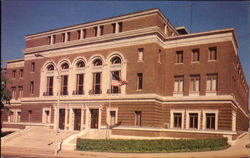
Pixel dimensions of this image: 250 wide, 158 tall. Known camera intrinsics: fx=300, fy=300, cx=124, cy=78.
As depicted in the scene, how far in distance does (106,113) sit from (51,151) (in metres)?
9.42

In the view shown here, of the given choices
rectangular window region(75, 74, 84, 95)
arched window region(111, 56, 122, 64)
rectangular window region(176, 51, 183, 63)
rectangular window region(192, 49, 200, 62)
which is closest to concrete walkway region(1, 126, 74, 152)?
rectangular window region(75, 74, 84, 95)

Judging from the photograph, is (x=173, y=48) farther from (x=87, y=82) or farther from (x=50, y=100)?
(x=50, y=100)

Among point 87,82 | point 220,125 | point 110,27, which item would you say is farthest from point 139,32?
point 220,125

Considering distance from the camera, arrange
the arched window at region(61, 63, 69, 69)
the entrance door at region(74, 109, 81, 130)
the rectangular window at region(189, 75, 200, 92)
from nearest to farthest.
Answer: the rectangular window at region(189, 75, 200, 92)
the entrance door at region(74, 109, 81, 130)
the arched window at region(61, 63, 69, 69)

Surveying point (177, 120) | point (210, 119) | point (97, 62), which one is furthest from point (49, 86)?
point (210, 119)

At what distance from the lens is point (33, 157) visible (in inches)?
1027

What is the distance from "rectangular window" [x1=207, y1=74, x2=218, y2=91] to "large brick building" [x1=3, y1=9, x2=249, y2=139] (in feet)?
0.37

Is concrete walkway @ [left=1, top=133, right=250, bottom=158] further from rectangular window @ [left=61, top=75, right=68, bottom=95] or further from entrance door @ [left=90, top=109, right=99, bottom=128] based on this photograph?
rectangular window @ [left=61, top=75, right=68, bottom=95]

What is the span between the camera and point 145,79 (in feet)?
116

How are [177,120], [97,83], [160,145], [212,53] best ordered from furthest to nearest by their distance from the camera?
1. [97,83]
2. [177,120]
3. [212,53]
4. [160,145]

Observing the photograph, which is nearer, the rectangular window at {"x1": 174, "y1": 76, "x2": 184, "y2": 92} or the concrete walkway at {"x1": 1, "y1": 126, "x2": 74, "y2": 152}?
the concrete walkway at {"x1": 1, "y1": 126, "x2": 74, "y2": 152}

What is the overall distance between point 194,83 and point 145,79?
5820 mm

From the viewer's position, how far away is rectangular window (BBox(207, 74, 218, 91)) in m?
34.1

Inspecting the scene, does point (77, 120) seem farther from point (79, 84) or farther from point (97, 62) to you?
point (97, 62)
